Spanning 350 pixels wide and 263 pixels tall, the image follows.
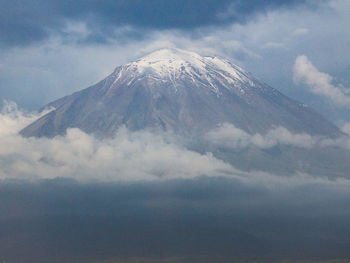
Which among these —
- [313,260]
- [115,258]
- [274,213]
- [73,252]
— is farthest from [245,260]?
[274,213]

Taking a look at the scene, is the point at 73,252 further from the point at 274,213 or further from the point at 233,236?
the point at 274,213

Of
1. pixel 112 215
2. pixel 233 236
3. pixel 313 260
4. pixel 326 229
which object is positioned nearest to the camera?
pixel 313 260

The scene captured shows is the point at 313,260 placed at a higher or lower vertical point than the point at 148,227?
lower

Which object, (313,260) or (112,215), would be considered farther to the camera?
(112,215)

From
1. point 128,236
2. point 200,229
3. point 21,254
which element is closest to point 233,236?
point 200,229

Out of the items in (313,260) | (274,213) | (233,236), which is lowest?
(313,260)

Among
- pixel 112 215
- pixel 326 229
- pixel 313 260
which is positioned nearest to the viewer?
pixel 313 260

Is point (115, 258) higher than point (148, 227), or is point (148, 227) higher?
point (148, 227)

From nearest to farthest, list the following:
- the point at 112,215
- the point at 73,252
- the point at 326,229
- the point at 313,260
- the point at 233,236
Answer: the point at 313,260, the point at 73,252, the point at 233,236, the point at 326,229, the point at 112,215

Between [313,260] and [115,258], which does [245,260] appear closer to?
[313,260]
